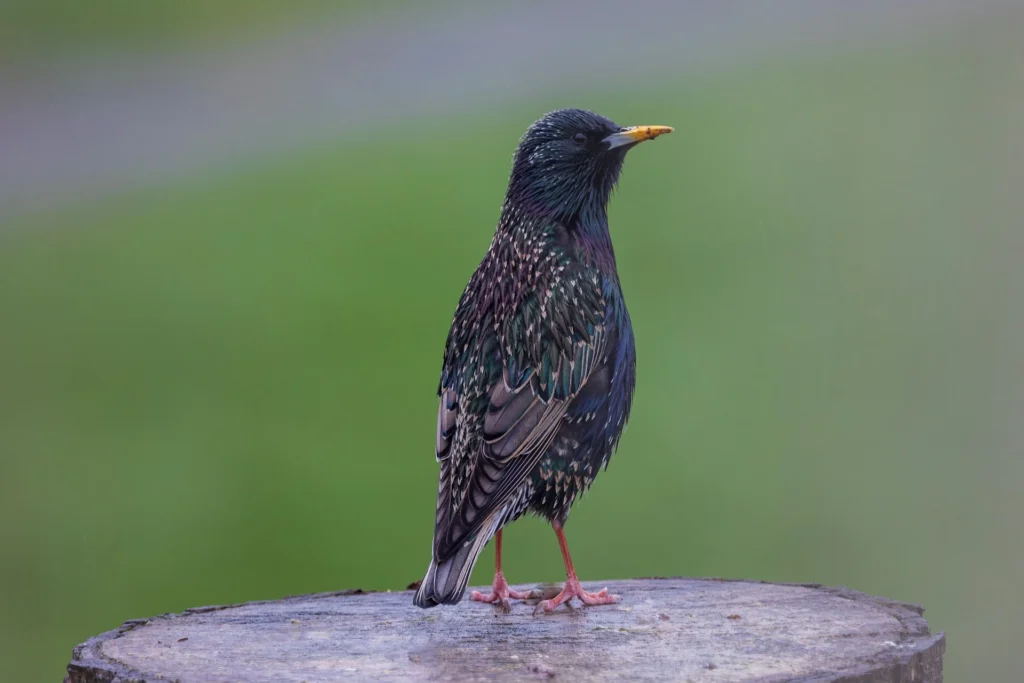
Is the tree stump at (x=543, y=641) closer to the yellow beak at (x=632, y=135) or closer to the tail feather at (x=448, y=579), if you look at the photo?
the tail feather at (x=448, y=579)

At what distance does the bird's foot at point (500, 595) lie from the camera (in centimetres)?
438

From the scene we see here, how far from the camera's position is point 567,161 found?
4543 mm

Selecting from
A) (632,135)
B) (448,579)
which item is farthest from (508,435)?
(632,135)

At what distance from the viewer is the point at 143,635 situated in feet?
13.0

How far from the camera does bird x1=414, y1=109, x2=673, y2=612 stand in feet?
13.3

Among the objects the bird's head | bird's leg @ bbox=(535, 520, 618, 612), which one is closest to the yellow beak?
the bird's head

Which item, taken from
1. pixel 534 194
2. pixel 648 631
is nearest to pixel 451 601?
pixel 648 631

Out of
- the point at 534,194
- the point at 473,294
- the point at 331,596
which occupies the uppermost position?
the point at 534,194

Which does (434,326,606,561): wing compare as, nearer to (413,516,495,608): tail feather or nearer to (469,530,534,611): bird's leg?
(413,516,495,608): tail feather

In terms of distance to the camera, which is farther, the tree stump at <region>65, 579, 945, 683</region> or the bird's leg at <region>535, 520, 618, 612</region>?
the bird's leg at <region>535, 520, 618, 612</region>

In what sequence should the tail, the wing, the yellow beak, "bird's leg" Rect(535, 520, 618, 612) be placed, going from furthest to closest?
the yellow beak → "bird's leg" Rect(535, 520, 618, 612) → the wing → the tail

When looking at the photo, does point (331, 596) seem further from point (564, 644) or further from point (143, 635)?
point (564, 644)

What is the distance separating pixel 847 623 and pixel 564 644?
1.06m

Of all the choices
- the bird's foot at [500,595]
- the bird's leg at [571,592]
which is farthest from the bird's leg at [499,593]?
the bird's leg at [571,592]
